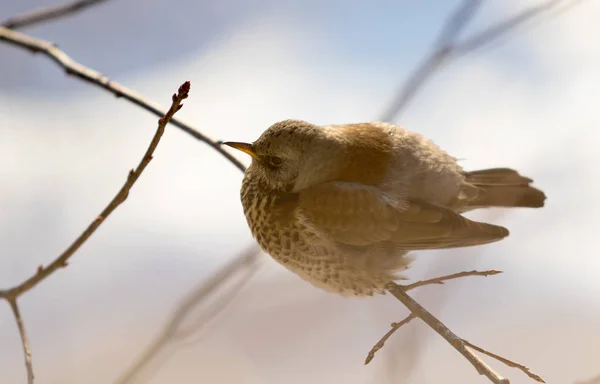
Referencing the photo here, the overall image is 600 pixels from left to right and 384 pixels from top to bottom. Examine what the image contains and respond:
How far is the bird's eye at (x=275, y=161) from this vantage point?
4.11ft

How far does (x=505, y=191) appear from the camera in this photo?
136cm

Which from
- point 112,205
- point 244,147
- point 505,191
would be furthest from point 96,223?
point 505,191

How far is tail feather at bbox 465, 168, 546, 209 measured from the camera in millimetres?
1345

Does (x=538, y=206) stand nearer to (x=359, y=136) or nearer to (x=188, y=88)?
(x=359, y=136)

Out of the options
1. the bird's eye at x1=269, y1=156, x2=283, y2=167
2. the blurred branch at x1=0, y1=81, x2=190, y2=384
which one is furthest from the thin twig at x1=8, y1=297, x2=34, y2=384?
the bird's eye at x1=269, y1=156, x2=283, y2=167

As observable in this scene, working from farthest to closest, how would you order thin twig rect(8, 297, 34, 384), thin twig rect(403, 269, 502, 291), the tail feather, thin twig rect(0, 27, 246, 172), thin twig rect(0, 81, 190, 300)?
the tail feather < thin twig rect(0, 27, 246, 172) < thin twig rect(403, 269, 502, 291) < thin twig rect(8, 297, 34, 384) < thin twig rect(0, 81, 190, 300)

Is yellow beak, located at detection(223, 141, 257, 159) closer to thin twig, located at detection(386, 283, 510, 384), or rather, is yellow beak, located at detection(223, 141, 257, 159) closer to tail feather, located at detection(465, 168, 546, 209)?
thin twig, located at detection(386, 283, 510, 384)

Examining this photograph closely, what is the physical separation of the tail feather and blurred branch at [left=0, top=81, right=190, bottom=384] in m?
0.82

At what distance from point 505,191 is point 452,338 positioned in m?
0.49

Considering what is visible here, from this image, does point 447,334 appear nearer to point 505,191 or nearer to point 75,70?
point 505,191

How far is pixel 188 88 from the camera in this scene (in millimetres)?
746

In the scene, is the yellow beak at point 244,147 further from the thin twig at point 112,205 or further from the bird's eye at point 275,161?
the thin twig at point 112,205

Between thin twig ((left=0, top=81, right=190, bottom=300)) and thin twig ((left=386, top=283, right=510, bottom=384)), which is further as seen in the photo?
thin twig ((left=386, top=283, right=510, bottom=384))

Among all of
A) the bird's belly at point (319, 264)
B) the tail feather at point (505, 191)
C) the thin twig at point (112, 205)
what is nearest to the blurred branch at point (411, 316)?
the bird's belly at point (319, 264)
